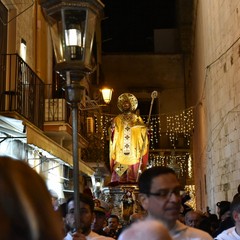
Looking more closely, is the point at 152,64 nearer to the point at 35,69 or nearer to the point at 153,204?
the point at 35,69

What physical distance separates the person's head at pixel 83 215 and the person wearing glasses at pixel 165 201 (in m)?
1.40

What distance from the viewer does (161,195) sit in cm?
342

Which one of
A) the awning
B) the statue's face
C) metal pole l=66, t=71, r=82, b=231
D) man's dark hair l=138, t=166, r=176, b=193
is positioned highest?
the statue's face

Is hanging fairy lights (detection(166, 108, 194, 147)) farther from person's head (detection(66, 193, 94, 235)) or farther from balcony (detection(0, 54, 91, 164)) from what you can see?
person's head (detection(66, 193, 94, 235))

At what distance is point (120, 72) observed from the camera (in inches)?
1288

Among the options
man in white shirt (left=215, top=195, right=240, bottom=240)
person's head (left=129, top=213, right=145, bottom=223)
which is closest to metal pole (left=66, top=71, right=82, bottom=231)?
person's head (left=129, top=213, right=145, bottom=223)

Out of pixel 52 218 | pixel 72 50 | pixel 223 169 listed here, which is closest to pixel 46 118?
pixel 223 169

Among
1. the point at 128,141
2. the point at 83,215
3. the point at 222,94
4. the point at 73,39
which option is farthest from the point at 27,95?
the point at 83,215

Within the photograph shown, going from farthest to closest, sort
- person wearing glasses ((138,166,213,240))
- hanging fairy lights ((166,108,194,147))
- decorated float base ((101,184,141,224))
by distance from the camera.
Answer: hanging fairy lights ((166,108,194,147)) < decorated float base ((101,184,141,224)) < person wearing glasses ((138,166,213,240))

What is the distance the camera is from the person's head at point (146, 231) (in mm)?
1996

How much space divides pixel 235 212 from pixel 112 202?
389 inches

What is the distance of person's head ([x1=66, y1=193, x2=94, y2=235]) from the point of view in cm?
481

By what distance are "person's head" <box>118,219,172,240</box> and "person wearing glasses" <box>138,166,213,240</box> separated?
1.29 m

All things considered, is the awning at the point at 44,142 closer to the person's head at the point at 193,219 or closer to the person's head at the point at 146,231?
the person's head at the point at 193,219
